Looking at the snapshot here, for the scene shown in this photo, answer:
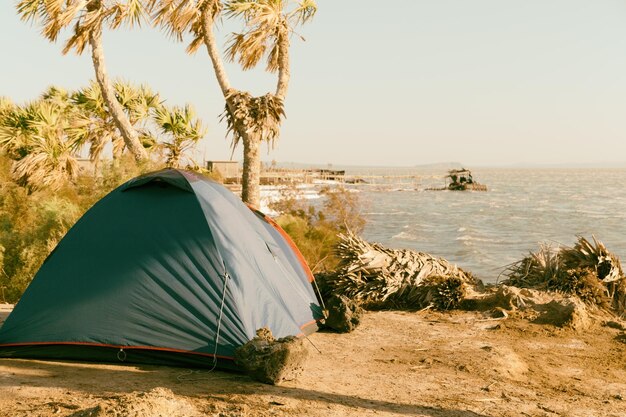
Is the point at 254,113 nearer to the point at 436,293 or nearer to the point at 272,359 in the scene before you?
the point at 436,293

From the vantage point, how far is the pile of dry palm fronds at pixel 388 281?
34.7 feet

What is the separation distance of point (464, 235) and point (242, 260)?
34409mm

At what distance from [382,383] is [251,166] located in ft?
36.9

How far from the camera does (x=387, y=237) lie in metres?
38.2

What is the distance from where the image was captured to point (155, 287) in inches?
277

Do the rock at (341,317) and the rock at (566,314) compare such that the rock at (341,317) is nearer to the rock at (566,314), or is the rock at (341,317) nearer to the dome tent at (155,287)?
the dome tent at (155,287)

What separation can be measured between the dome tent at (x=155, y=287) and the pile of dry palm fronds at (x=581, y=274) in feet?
16.6

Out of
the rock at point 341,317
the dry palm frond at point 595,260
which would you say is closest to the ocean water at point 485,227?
the dry palm frond at point 595,260

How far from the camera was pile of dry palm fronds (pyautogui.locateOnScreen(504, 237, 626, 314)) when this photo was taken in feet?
35.0

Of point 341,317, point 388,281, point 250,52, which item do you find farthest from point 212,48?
point 341,317

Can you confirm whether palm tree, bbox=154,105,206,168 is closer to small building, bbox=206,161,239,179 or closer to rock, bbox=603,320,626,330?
rock, bbox=603,320,626,330

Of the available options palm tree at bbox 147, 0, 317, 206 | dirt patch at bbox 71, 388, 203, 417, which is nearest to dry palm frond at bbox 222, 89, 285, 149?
palm tree at bbox 147, 0, 317, 206

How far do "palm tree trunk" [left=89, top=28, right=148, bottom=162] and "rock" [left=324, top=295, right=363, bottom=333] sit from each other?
11.2 metres

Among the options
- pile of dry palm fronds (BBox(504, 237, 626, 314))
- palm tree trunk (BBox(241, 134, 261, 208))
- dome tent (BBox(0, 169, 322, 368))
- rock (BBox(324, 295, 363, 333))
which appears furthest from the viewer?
palm tree trunk (BBox(241, 134, 261, 208))
